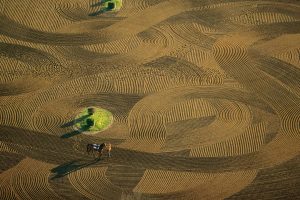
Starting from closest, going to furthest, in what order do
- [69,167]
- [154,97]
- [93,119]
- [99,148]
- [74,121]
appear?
1. [69,167]
2. [99,148]
3. [93,119]
4. [74,121]
5. [154,97]

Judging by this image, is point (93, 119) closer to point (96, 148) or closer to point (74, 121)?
point (74, 121)

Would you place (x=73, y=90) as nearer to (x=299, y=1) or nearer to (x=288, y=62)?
(x=288, y=62)

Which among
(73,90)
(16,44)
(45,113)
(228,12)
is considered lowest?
(45,113)

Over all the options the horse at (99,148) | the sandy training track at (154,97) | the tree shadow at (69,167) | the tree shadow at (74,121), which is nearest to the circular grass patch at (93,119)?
the tree shadow at (74,121)

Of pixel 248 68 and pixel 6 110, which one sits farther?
pixel 248 68

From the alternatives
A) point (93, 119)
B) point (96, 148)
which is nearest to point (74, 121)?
point (93, 119)

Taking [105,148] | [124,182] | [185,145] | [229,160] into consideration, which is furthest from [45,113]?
[229,160]
